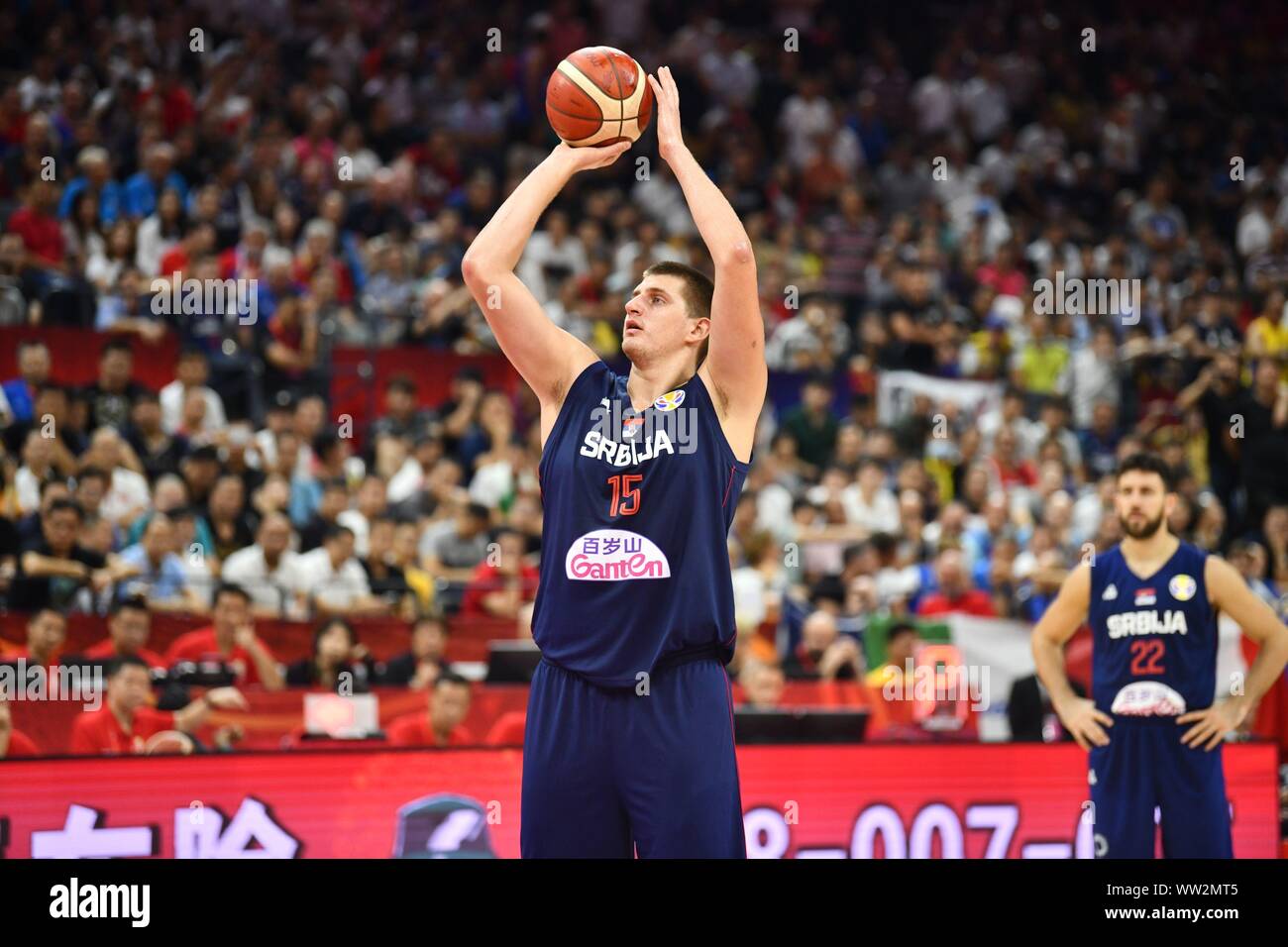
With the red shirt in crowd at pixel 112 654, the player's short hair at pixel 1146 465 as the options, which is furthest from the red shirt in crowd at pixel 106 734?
the player's short hair at pixel 1146 465

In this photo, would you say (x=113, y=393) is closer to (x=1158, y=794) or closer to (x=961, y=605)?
(x=961, y=605)

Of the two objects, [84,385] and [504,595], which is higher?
[84,385]

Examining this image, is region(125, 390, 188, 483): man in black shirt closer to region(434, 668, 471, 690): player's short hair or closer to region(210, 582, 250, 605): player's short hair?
region(210, 582, 250, 605): player's short hair

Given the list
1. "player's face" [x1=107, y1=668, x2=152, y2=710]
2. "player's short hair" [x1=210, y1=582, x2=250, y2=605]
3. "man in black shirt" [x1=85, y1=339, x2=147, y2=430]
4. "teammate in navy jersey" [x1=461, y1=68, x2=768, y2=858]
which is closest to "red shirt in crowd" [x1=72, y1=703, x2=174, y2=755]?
"player's face" [x1=107, y1=668, x2=152, y2=710]

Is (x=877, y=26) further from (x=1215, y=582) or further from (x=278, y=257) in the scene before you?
(x=1215, y=582)

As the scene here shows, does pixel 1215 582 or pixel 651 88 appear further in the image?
pixel 1215 582

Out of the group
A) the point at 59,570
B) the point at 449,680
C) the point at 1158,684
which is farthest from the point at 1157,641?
the point at 59,570

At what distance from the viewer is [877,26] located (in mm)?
21016

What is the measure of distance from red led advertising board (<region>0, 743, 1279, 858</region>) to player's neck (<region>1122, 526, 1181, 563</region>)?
187 centimetres

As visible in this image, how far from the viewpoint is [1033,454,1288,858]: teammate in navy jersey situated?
7.18 meters

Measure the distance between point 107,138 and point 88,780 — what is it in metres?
8.59

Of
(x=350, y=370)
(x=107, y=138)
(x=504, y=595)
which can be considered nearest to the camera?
(x=504, y=595)

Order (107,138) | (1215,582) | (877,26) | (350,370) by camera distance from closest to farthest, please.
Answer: (1215,582), (350,370), (107,138), (877,26)

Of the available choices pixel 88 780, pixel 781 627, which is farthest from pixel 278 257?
pixel 88 780
